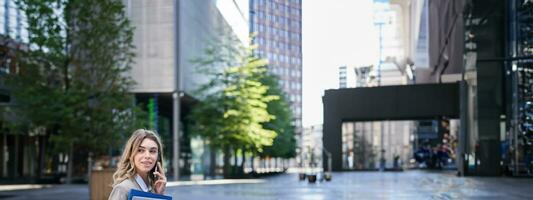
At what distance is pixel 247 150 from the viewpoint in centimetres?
4916

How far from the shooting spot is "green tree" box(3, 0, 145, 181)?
31375 millimetres

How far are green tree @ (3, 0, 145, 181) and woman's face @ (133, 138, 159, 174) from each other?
Answer: 28.8 metres

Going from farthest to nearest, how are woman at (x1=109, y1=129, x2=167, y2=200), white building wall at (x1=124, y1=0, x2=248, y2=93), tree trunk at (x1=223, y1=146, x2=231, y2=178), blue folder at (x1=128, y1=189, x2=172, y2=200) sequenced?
1. tree trunk at (x1=223, y1=146, x2=231, y2=178)
2. white building wall at (x1=124, y1=0, x2=248, y2=93)
3. woman at (x1=109, y1=129, x2=167, y2=200)
4. blue folder at (x1=128, y1=189, x2=172, y2=200)

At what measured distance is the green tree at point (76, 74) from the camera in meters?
31.4

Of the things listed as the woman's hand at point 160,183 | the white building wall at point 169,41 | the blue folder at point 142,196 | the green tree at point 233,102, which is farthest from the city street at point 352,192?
the white building wall at point 169,41

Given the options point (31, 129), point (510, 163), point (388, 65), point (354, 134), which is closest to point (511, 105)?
point (510, 163)

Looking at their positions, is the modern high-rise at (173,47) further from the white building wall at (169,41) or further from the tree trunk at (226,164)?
the tree trunk at (226,164)

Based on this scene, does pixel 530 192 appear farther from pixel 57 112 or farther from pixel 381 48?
pixel 381 48

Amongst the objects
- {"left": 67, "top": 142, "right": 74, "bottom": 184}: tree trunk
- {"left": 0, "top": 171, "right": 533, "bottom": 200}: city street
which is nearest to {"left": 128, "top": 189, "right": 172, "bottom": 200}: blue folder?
{"left": 0, "top": 171, "right": 533, "bottom": 200}: city street

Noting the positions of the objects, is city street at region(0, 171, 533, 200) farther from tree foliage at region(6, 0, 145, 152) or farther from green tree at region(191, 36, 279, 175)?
green tree at region(191, 36, 279, 175)

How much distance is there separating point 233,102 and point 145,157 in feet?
141

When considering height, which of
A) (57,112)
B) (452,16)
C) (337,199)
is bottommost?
(337,199)

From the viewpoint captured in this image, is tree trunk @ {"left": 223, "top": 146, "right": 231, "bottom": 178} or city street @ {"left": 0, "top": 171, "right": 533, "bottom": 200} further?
tree trunk @ {"left": 223, "top": 146, "right": 231, "bottom": 178}

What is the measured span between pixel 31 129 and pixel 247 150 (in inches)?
690
